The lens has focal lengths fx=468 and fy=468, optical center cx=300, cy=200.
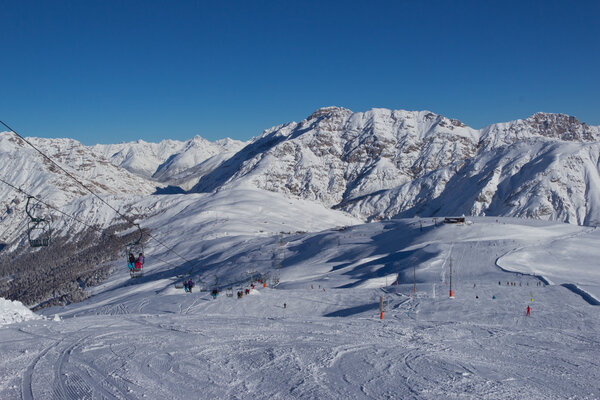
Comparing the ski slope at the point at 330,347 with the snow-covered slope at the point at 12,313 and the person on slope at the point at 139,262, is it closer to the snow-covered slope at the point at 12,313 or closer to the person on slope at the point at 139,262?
the snow-covered slope at the point at 12,313

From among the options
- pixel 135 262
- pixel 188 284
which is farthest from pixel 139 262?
pixel 188 284

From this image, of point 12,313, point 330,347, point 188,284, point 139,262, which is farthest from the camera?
point 188,284

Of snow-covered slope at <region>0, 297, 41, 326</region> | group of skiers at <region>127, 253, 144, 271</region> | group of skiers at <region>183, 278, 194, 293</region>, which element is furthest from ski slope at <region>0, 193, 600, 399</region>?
group of skiers at <region>127, 253, 144, 271</region>

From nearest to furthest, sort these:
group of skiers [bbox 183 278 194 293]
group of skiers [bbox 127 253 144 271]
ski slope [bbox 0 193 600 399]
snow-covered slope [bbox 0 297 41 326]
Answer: ski slope [bbox 0 193 600 399] < snow-covered slope [bbox 0 297 41 326] < group of skiers [bbox 127 253 144 271] < group of skiers [bbox 183 278 194 293]

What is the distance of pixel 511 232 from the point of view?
309 ft

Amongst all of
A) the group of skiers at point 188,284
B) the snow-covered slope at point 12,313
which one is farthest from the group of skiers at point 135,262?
the group of skiers at point 188,284

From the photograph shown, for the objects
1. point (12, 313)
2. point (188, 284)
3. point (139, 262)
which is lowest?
point (188, 284)

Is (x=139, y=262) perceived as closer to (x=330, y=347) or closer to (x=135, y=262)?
(x=135, y=262)

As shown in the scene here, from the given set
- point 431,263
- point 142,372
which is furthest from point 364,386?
point 431,263

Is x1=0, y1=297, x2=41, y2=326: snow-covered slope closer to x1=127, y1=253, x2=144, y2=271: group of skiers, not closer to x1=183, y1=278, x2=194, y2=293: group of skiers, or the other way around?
x1=127, y1=253, x2=144, y2=271: group of skiers

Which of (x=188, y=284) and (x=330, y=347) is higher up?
(x=330, y=347)

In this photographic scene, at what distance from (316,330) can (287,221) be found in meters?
172

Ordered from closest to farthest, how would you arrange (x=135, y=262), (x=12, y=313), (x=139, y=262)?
(x=12, y=313) → (x=135, y=262) → (x=139, y=262)

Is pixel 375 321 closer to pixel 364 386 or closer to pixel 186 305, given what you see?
pixel 364 386
